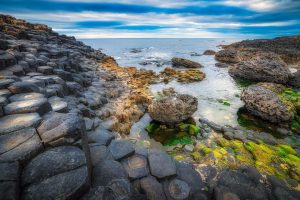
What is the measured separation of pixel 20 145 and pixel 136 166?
7.34 ft

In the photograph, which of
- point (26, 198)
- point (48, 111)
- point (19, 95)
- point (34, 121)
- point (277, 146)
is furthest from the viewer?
point (277, 146)

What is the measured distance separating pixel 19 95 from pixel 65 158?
2.84 metres

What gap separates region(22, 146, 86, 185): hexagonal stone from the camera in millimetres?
2473

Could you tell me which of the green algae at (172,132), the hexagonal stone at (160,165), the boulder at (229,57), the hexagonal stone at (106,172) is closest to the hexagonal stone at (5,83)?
the hexagonal stone at (106,172)

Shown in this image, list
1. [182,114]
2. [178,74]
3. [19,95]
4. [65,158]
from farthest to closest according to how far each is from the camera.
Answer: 1. [178,74]
2. [182,114]
3. [19,95]
4. [65,158]

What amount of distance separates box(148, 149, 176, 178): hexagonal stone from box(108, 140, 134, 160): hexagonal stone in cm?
53

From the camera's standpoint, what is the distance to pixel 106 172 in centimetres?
337

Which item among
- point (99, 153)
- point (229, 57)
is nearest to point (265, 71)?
point (229, 57)

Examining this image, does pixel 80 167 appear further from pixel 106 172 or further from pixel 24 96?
pixel 24 96

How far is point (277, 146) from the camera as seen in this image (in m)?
6.80

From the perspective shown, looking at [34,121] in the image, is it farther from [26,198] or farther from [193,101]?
[193,101]

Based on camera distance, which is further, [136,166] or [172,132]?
[172,132]

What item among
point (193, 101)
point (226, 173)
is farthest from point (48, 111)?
point (193, 101)

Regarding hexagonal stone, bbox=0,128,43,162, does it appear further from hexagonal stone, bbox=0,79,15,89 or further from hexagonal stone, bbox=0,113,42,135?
hexagonal stone, bbox=0,79,15,89
